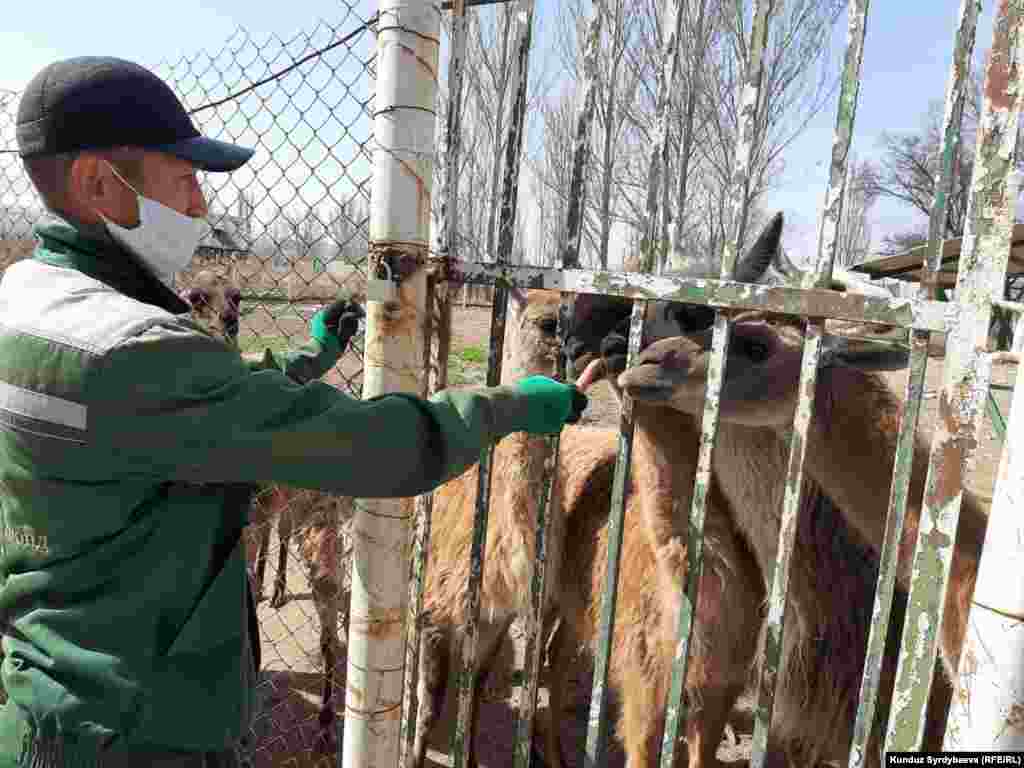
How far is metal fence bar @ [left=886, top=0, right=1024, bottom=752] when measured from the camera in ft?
4.00

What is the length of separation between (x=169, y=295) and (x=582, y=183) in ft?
3.12

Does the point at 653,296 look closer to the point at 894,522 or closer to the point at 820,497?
the point at 894,522

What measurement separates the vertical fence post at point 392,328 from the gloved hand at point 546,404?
0.89 ft

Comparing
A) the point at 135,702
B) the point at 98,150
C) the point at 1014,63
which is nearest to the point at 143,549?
the point at 135,702

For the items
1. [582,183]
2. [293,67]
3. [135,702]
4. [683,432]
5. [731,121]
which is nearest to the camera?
[135,702]

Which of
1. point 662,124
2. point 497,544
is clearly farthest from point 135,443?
point 497,544

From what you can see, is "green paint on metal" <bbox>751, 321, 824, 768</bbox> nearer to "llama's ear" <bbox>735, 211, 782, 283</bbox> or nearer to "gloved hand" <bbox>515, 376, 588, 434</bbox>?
"gloved hand" <bbox>515, 376, 588, 434</bbox>

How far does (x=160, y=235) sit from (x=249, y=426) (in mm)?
548

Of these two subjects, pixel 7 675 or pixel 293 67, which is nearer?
pixel 7 675

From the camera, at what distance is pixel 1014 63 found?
120cm

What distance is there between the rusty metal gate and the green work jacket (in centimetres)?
29

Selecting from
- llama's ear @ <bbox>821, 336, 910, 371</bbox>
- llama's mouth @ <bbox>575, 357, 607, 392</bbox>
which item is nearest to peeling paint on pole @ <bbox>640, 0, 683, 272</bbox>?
llama's mouth @ <bbox>575, 357, 607, 392</bbox>

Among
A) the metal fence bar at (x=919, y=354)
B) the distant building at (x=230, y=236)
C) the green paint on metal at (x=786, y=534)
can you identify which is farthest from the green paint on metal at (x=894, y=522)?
the distant building at (x=230, y=236)

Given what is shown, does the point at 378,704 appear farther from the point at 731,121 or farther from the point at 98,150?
the point at 731,121
